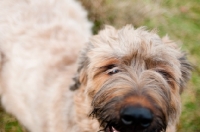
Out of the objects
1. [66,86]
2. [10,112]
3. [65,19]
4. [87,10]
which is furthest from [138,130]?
[87,10]

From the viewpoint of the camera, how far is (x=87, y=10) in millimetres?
6215

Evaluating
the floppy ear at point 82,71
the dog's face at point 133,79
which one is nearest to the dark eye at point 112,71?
the dog's face at point 133,79

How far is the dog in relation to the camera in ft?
10.1

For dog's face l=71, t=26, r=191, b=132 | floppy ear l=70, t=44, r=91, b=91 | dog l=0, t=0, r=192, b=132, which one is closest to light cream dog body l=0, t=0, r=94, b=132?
dog l=0, t=0, r=192, b=132

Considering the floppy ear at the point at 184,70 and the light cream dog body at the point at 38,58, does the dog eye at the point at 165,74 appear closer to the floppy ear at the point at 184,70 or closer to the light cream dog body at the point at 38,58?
the floppy ear at the point at 184,70

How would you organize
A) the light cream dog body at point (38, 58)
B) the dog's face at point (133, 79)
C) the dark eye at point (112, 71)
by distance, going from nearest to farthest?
1. the dog's face at point (133, 79)
2. the dark eye at point (112, 71)
3. the light cream dog body at point (38, 58)

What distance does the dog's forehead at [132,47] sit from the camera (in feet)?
10.8

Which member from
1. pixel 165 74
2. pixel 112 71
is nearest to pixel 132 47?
pixel 112 71

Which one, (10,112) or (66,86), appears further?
(10,112)

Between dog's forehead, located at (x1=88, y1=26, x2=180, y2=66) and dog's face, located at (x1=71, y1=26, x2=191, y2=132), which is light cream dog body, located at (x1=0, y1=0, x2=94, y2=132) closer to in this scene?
dog's face, located at (x1=71, y1=26, x2=191, y2=132)

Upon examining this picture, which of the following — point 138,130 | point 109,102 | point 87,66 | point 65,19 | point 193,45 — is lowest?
point 138,130

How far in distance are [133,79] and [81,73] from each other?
72 centimetres

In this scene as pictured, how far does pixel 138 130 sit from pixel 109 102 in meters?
0.36

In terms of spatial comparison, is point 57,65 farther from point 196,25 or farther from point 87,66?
point 196,25
